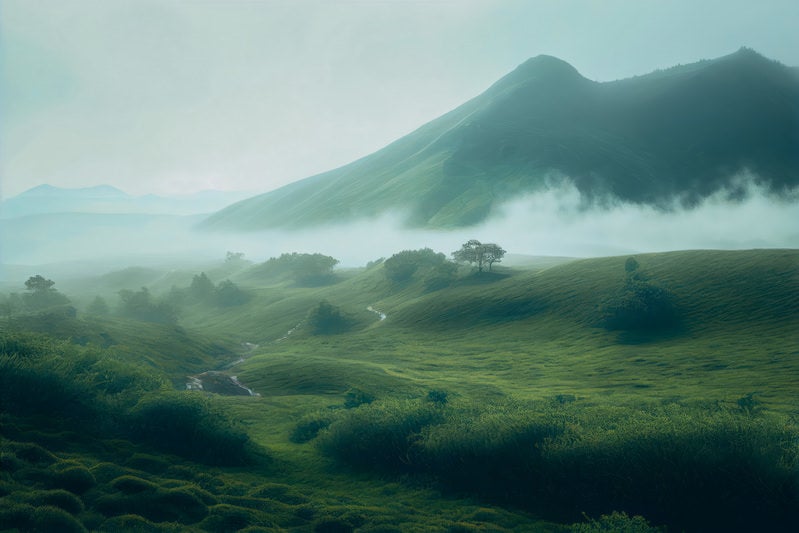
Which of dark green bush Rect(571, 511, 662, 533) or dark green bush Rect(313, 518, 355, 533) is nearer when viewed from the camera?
dark green bush Rect(571, 511, 662, 533)

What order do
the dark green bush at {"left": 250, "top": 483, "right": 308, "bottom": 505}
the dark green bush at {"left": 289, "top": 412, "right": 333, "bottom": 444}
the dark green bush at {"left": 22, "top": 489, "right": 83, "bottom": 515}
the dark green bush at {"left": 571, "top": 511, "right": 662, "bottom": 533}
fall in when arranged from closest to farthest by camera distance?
the dark green bush at {"left": 22, "top": 489, "right": 83, "bottom": 515}
the dark green bush at {"left": 571, "top": 511, "right": 662, "bottom": 533}
the dark green bush at {"left": 250, "top": 483, "right": 308, "bottom": 505}
the dark green bush at {"left": 289, "top": 412, "right": 333, "bottom": 444}

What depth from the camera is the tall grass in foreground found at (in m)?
36.1

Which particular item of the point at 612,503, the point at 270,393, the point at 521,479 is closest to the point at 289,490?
the point at 521,479

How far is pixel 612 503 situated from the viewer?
128 ft

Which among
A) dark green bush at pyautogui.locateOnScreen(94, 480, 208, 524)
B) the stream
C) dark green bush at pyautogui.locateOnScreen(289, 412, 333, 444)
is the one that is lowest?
the stream

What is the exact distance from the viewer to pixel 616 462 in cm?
3944

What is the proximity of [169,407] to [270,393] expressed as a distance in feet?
172

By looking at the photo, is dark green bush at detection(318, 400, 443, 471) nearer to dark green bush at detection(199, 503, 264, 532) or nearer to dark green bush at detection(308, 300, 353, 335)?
dark green bush at detection(199, 503, 264, 532)

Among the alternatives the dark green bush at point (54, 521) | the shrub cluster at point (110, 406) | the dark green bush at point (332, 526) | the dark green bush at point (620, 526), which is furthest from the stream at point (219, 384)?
the dark green bush at point (620, 526)

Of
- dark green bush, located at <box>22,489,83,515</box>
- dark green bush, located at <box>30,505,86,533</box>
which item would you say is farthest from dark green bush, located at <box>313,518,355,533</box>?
dark green bush, located at <box>22,489,83,515</box>

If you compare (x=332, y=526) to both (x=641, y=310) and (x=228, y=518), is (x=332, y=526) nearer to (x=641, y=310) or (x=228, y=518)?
(x=228, y=518)

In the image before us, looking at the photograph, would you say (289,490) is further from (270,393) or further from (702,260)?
(702,260)

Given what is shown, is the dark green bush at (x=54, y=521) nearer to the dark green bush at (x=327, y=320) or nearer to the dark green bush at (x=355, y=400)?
the dark green bush at (x=355, y=400)

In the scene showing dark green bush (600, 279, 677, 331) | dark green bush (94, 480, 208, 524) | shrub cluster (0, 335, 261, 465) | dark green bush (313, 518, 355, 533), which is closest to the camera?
dark green bush (94, 480, 208, 524)
